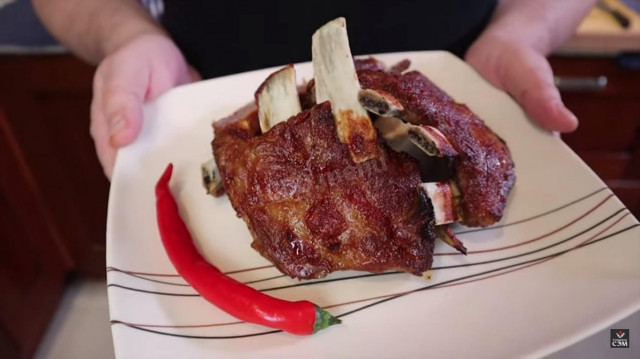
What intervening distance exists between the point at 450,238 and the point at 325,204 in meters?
0.33

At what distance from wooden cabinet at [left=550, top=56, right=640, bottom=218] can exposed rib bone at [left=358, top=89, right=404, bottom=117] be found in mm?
1786

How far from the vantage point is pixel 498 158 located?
54.5 inches

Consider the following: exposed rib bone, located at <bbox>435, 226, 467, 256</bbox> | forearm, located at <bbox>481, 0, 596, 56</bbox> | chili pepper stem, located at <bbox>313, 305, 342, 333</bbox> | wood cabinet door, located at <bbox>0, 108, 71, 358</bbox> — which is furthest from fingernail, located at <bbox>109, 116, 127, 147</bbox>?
wood cabinet door, located at <bbox>0, 108, 71, 358</bbox>

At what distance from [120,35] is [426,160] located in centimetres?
138

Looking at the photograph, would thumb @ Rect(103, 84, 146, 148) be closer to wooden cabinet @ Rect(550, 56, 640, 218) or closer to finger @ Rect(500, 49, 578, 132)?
finger @ Rect(500, 49, 578, 132)

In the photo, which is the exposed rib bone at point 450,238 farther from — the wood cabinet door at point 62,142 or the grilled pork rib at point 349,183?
the wood cabinet door at point 62,142

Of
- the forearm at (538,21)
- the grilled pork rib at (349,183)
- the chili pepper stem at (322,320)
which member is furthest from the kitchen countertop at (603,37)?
the chili pepper stem at (322,320)

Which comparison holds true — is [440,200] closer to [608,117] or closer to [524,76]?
[524,76]

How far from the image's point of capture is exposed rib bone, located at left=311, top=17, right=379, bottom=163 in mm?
1278

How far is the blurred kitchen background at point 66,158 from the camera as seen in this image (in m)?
2.58

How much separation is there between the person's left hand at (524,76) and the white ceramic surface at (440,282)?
0.20 ft

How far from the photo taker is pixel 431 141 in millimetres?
1240

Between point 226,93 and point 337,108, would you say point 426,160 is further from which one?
point 226,93

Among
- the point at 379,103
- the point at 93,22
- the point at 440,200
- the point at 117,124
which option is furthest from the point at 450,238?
the point at 93,22
